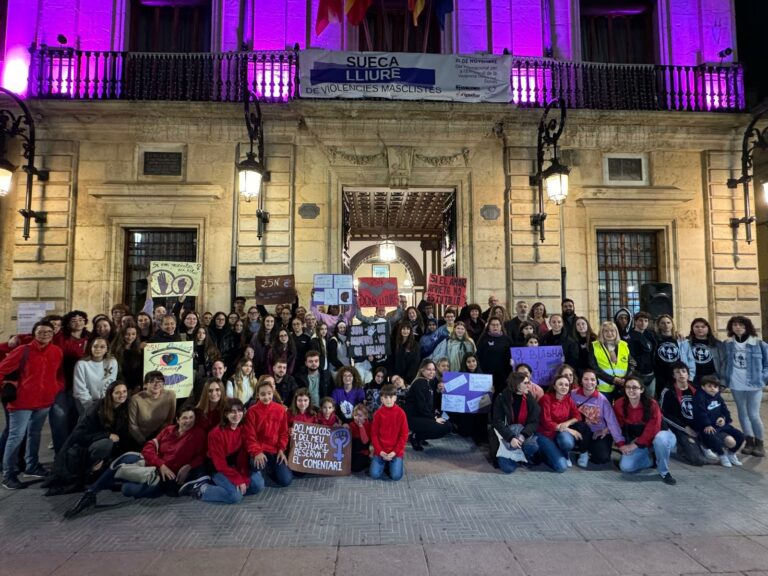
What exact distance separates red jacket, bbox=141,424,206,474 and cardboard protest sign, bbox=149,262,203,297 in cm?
352

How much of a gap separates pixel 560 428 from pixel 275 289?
18.9ft

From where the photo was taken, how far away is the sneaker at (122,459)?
4.30 m

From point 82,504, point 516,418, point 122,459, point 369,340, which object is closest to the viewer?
point 82,504

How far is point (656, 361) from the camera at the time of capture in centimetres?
631

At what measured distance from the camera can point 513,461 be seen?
204 inches

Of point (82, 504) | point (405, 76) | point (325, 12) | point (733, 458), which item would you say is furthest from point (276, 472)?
point (325, 12)

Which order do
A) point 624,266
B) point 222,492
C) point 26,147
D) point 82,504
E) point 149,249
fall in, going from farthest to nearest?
point 624,266 < point 149,249 < point 26,147 < point 222,492 < point 82,504

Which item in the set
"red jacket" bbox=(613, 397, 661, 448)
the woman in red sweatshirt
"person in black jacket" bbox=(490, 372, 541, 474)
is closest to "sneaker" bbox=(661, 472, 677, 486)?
"red jacket" bbox=(613, 397, 661, 448)

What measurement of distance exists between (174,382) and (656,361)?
6.57 meters

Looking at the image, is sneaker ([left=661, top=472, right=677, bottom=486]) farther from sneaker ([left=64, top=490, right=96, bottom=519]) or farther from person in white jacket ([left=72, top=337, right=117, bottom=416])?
person in white jacket ([left=72, top=337, right=117, bottom=416])

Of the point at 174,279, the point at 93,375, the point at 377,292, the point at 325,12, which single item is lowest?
the point at 93,375

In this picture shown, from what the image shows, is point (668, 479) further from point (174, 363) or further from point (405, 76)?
point (405, 76)

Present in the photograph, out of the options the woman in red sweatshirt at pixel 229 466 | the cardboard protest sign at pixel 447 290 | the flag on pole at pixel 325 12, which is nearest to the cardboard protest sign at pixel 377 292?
the cardboard protest sign at pixel 447 290

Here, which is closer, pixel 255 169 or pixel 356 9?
pixel 255 169
